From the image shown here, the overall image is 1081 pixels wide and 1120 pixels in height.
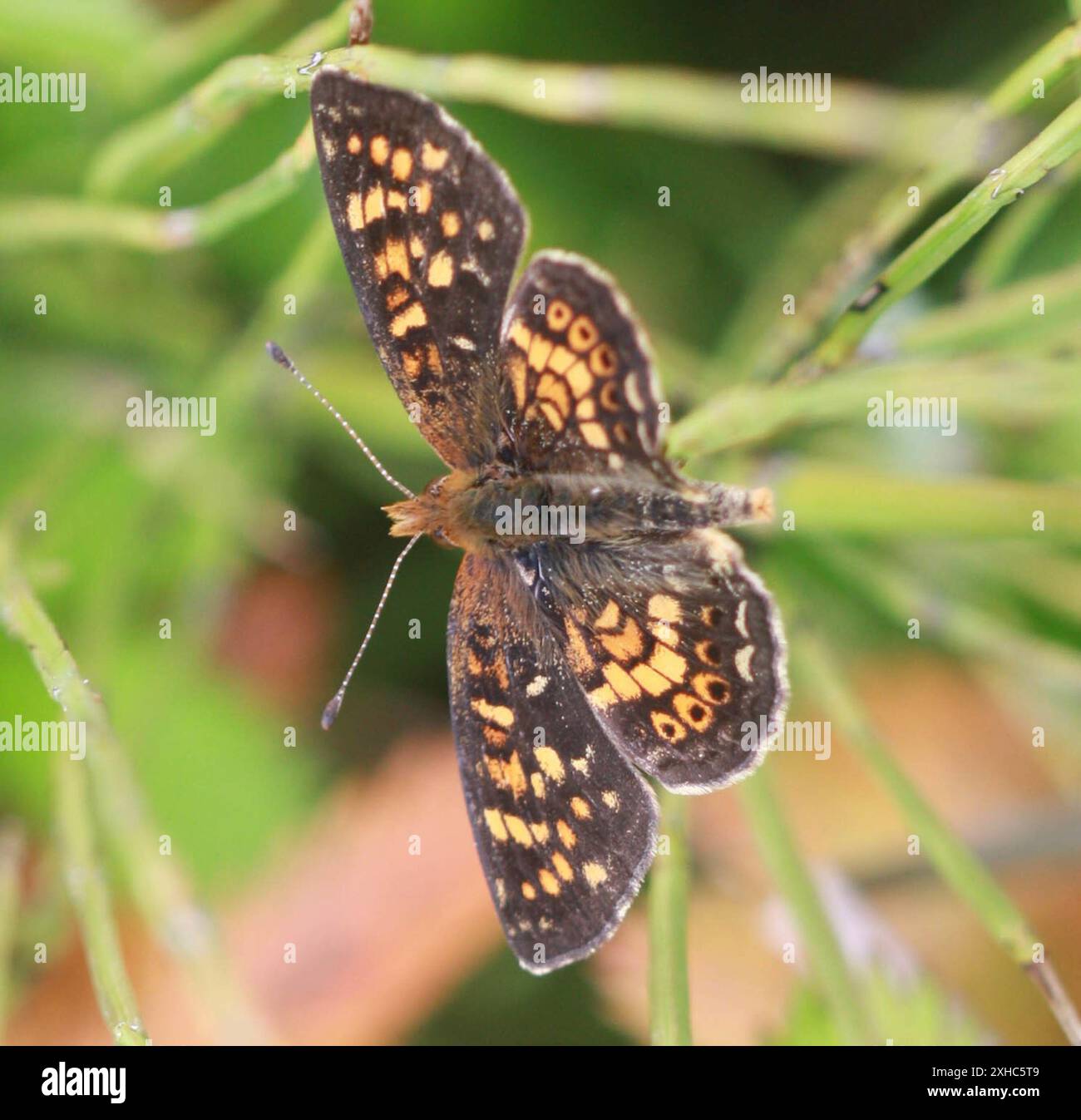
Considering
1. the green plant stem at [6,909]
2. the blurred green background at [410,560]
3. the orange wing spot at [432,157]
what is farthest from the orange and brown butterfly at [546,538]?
the green plant stem at [6,909]

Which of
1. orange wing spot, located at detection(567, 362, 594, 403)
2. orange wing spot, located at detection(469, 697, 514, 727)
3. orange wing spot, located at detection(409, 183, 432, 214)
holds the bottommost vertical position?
orange wing spot, located at detection(469, 697, 514, 727)

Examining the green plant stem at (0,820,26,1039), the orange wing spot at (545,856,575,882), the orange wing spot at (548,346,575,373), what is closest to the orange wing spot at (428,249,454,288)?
the orange wing spot at (548,346,575,373)

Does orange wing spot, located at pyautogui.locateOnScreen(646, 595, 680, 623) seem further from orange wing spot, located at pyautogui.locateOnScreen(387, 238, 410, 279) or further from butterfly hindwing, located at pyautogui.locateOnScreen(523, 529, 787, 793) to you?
orange wing spot, located at pyautogui.locateOnScreen(387, 238, 410, 279)

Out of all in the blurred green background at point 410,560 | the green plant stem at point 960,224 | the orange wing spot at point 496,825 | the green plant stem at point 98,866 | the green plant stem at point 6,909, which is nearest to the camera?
the green plant stem at point 960,224

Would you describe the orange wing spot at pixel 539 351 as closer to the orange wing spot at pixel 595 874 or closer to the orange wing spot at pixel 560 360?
the orange wing spot at pixel 560 360

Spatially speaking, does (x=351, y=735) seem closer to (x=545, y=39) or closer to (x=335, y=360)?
(x=335, y=360)
